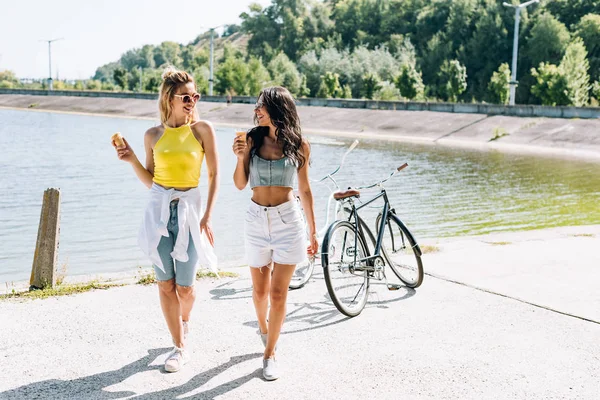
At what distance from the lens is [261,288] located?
198 inches

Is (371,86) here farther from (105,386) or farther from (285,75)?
(105,386)

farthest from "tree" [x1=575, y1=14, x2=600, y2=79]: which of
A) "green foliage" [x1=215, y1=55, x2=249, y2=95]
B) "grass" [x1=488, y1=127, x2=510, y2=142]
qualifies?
"grass" [x1=488, y1=127, x2=510, y2=142]

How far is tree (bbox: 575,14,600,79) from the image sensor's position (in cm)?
7431

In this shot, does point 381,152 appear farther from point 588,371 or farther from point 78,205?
point 588,371

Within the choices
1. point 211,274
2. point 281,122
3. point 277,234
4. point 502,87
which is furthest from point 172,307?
point 502,87

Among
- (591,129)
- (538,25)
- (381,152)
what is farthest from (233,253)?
(538,25)

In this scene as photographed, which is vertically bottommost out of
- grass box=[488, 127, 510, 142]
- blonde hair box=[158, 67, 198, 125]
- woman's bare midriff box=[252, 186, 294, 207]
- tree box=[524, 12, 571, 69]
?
grass box=[488, 127, 510, 142]

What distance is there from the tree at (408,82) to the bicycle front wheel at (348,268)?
182 feet

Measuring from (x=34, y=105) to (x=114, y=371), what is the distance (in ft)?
276

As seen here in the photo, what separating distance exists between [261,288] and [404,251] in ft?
9.49

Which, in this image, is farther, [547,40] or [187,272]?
[547,40]

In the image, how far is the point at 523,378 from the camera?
4.86m

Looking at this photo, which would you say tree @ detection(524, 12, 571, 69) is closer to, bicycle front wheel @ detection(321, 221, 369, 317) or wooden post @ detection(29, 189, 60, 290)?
bicycle front wheel @ detection(321, 221, 369, 317)

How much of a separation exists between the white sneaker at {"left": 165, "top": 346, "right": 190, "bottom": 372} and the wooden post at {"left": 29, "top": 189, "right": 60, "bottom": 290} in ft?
8.61
